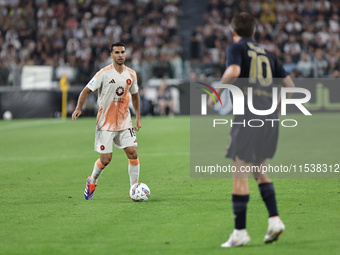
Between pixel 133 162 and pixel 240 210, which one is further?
pixel 133 162

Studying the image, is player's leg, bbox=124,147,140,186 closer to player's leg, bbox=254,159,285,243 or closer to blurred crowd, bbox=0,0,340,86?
player's leg, bbox=254,159,285,243

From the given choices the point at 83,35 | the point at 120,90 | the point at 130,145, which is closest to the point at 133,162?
the point at 130,145

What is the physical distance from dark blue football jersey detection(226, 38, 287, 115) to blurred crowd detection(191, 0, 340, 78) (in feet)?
68.8

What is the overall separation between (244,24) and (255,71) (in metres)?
0.46

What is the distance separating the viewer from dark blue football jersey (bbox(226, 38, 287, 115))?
6.22 meters

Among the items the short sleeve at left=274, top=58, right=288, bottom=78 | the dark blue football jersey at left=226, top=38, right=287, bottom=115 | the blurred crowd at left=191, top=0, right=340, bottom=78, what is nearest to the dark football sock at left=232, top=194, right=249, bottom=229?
the dark blue football jersey at left=226, top=38, right=287, bottom=115

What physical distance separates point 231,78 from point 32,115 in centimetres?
2336

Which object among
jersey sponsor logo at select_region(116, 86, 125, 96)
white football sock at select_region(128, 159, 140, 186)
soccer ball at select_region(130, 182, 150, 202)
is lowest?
soccer ball at select_region(130, 182, 150, 202)

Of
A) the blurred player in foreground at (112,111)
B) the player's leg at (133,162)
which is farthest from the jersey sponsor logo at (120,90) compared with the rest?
the player's leg at (133,162)

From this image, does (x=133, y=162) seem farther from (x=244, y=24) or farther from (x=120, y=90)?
(x=244, y=24)

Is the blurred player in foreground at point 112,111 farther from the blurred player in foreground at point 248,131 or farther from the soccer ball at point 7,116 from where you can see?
the soccer ball at point 7,116

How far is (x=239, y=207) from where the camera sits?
6285mm

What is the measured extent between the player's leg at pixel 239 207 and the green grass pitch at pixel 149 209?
0.10 meters

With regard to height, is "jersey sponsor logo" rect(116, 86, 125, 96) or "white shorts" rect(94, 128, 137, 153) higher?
"jersey sponsor logo" rect(116, 86, 125, 96)
